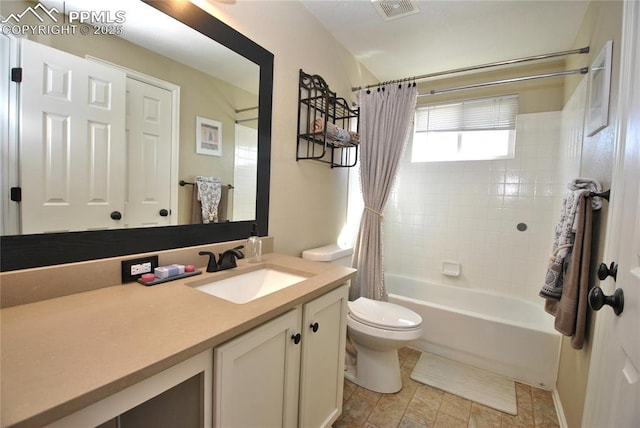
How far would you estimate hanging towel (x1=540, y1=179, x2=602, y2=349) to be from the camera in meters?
1.29

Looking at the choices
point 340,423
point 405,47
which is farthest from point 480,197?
point 340,423

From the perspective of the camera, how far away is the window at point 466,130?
2637 mm

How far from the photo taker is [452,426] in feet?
4.99

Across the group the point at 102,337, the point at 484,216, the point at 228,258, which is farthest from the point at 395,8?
the point at 102,337

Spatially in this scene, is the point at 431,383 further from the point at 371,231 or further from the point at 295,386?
the point at 295,386

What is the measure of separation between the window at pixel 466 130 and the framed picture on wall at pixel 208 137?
7.32ft

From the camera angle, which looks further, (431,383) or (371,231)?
(371,231)

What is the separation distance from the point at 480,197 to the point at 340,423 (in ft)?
7.35

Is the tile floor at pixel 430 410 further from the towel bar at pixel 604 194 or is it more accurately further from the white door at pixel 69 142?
the white door at pixel 69 142

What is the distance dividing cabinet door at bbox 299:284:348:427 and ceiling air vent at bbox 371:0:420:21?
5.56 feet

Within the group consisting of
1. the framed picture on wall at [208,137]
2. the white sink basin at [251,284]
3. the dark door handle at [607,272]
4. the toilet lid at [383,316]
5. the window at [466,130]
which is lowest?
the toilet lid at [383,316]

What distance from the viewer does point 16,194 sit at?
813 mm

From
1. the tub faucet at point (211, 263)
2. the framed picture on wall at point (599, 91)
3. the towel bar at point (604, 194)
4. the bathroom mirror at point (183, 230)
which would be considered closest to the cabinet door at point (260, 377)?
the tub faucet at point (211, 263)

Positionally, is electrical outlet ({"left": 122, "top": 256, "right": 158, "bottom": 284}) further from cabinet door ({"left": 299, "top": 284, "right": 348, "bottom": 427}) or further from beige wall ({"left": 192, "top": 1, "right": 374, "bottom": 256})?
beige wall ({"left": 192, "top": 1, "right": 374, "bottom": 256})
